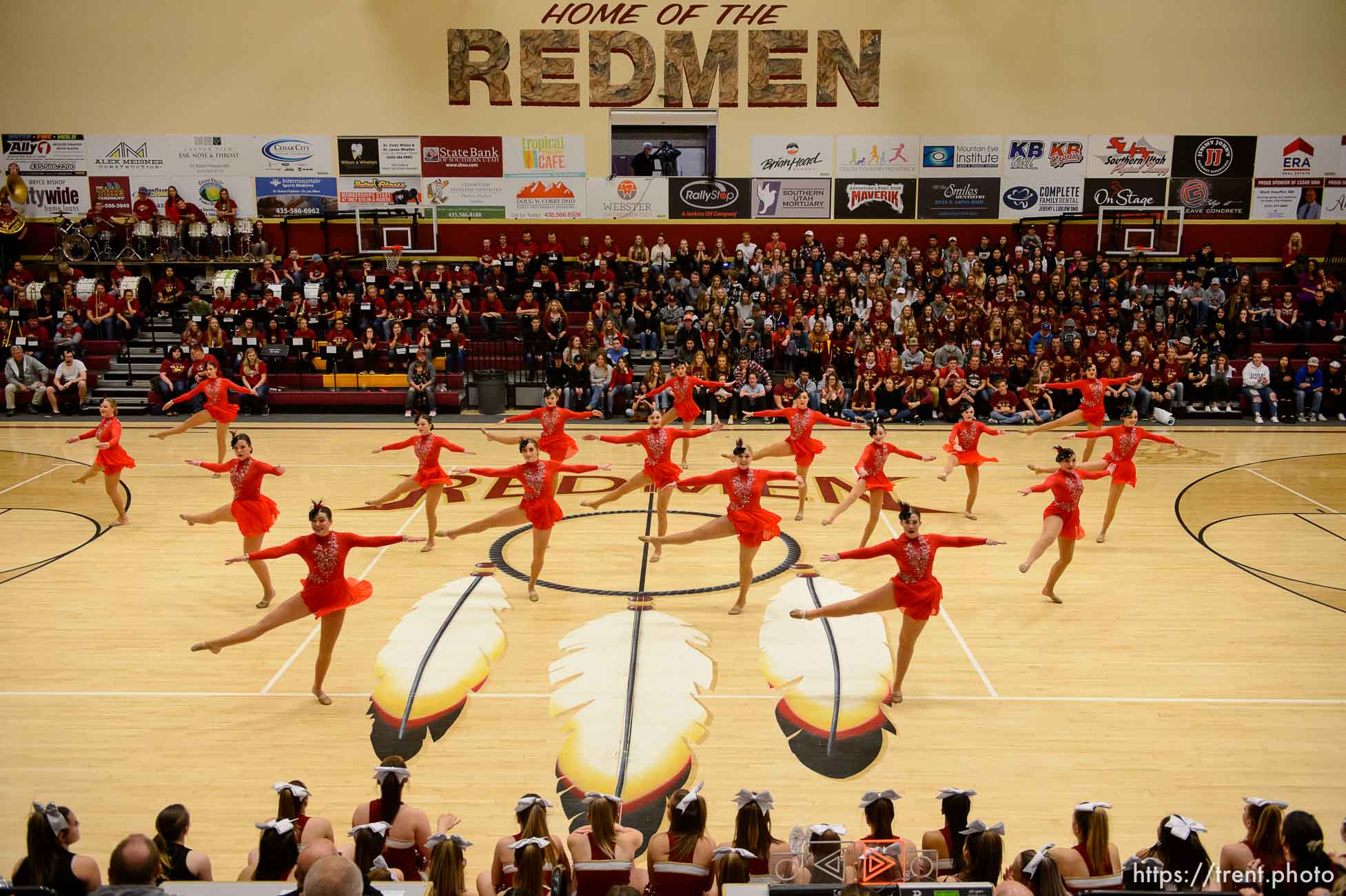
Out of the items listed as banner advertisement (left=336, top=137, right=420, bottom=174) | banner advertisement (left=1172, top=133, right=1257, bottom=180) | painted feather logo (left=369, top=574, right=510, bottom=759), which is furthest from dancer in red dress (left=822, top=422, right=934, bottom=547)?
banner advertisement (left=1172, top=133, right=1257, bottom=180)

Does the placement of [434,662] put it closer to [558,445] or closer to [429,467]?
[429,467]

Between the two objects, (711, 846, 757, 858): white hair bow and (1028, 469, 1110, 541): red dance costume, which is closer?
(711, 846, 757, 858): white hair bow

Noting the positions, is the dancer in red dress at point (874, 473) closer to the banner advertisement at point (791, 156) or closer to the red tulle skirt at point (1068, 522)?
the red tulle skirt at point (1068, 522)

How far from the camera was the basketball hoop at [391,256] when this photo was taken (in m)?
24.7

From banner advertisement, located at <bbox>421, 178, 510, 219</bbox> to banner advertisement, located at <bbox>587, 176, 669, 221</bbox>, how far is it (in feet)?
7.32

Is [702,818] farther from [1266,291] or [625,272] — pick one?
[1266,291]

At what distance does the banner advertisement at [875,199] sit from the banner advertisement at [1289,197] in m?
8.63

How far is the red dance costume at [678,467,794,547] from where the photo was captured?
983 centimetres

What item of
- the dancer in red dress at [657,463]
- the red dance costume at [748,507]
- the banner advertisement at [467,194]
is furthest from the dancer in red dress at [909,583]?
the banner advertisement at [467,194]

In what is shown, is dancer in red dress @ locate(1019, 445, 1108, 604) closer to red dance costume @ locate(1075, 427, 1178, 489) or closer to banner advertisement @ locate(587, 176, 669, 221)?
red dance costume @ locate(1075, 427, 1178, 489)

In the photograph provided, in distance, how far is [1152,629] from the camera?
9.92 meters

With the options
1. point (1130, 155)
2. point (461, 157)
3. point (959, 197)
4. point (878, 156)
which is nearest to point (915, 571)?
point (878, 156)

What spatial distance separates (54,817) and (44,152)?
85.2 feet

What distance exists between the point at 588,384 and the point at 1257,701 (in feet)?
49.1
